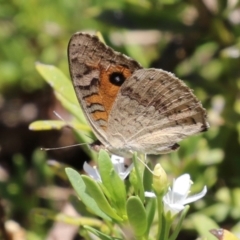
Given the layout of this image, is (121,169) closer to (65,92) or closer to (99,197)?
(99,197)

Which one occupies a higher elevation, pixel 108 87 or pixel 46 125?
pixel 108 87

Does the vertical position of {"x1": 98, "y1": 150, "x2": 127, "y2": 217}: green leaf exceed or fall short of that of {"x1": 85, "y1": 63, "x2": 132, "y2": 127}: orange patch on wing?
it falls short

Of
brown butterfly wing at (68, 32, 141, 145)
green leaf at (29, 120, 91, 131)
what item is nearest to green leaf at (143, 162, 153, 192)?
brown butterfly wing at (68, 32, 141, 145)

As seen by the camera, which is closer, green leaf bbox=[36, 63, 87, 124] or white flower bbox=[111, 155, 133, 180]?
white flower bbox=[111, 155, 133, 180]

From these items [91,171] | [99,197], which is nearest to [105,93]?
[91,171]

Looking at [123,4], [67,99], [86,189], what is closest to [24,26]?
[123,4]

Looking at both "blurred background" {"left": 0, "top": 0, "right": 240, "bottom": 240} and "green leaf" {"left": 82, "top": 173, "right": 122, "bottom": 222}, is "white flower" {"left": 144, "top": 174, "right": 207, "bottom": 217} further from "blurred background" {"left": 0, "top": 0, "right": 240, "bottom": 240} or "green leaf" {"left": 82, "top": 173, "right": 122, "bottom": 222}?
"blurred background" {"left": 0, "top": 0, "right": 240, "bottom": 240}

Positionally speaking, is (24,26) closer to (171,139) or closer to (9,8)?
(9,8)
